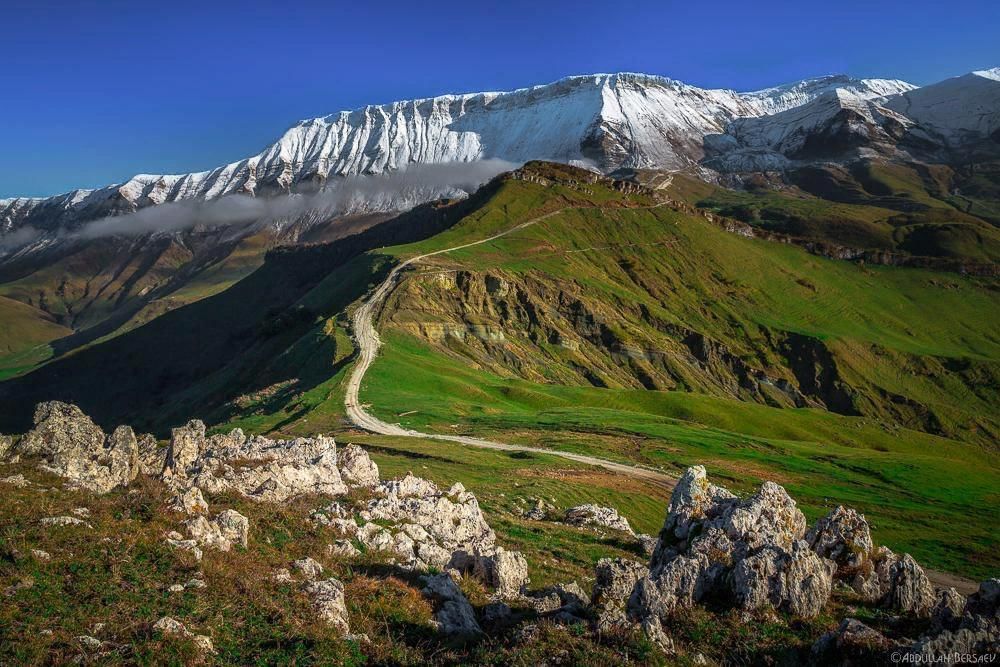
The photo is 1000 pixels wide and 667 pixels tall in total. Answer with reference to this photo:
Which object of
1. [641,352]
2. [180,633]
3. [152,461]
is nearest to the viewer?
[180,633]

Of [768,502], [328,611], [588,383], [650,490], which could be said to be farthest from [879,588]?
[588,383]

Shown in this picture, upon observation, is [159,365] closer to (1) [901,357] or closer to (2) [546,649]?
(2) [546,649]

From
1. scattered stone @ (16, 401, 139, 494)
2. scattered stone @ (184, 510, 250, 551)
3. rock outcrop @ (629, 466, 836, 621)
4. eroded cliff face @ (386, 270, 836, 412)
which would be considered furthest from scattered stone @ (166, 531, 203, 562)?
eroded cliff face @ (386, 270, 836, 412)

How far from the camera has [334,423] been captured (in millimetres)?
62906

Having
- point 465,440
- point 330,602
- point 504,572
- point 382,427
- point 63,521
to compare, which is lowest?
point 465,440

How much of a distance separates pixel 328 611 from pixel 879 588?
66.3ft

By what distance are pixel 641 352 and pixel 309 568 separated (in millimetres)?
130856

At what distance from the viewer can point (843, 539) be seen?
2572 centimetres

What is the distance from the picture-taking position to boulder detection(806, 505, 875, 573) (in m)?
24.9

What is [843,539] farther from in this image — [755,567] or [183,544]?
[183,544]

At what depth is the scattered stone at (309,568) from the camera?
19.9 meters

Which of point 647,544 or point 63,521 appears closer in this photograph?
point 63,521

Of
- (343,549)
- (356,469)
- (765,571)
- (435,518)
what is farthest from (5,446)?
(765,571)

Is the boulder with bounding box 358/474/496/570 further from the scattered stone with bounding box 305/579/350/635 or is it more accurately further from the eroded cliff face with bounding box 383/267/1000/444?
the eroded cliff face with bounding box 383/267/1000/444
